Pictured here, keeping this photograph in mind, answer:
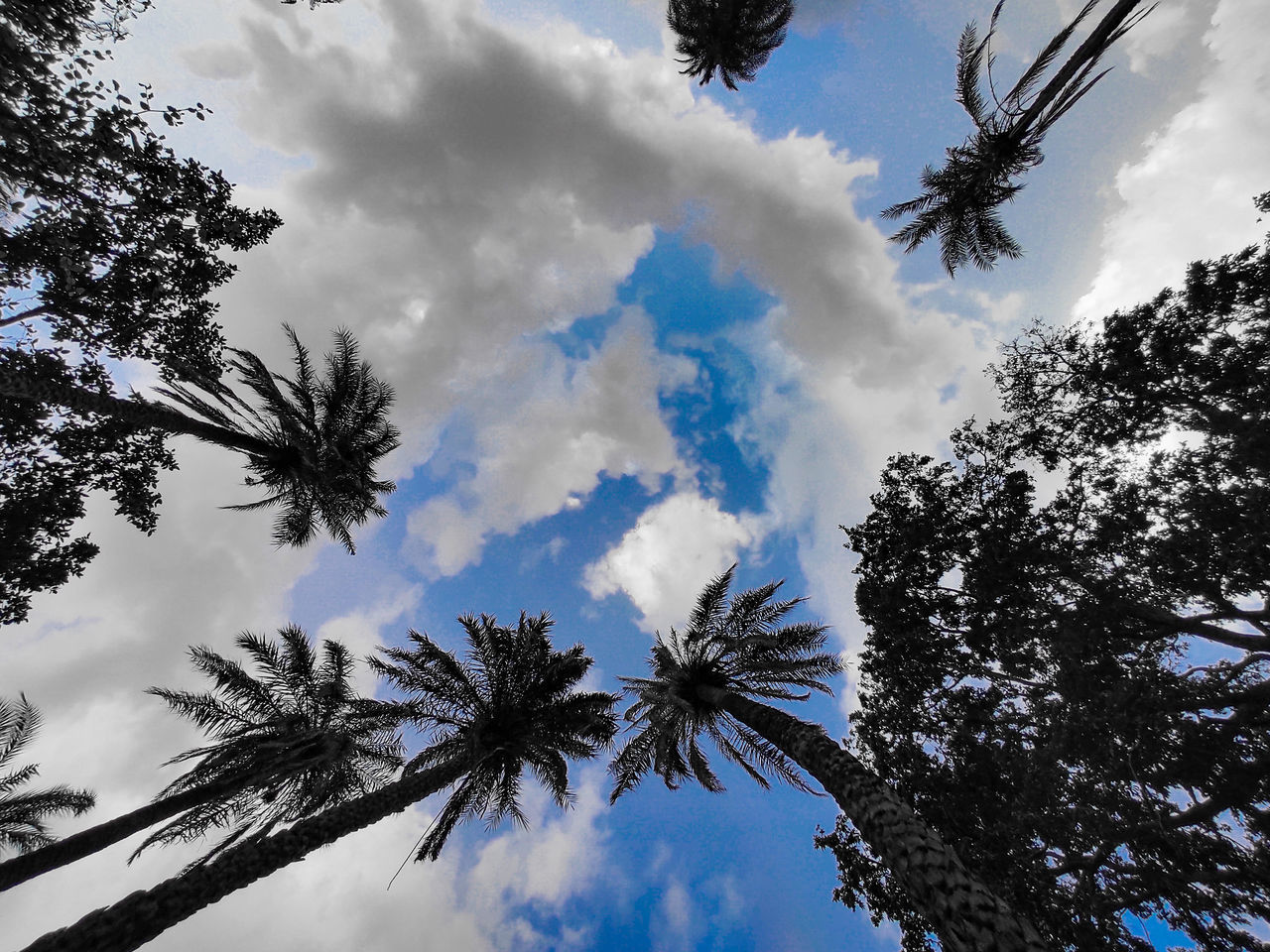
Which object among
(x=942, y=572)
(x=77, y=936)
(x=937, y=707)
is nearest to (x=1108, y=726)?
(x=937, y=707)

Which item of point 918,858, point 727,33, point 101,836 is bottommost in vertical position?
point 918,858

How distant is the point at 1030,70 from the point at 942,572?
10.1m

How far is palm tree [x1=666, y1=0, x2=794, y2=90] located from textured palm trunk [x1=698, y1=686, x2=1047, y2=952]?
758 inches

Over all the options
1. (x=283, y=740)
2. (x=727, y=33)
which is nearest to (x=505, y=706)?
(x=283, y=740)

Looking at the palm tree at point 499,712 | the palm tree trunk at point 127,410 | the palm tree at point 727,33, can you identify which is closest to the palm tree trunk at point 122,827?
the palm tree at point 499,712

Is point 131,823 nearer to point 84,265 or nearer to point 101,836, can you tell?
point 101,836

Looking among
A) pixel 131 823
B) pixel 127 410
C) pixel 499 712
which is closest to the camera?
pixel 131 823

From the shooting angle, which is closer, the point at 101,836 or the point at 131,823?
the point at 101,836

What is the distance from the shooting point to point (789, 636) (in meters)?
13.0

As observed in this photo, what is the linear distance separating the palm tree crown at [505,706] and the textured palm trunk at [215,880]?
10.2 feet

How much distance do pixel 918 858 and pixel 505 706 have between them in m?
10.5

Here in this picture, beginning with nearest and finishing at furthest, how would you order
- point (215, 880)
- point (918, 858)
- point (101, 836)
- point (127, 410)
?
point (918, 858) → point (215, 880) → point (101, 836) → point (127, 410)

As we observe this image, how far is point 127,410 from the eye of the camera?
9516 mm

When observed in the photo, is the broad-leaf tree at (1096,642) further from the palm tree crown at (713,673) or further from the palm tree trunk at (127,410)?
the palm tree trunk at (127,410)
